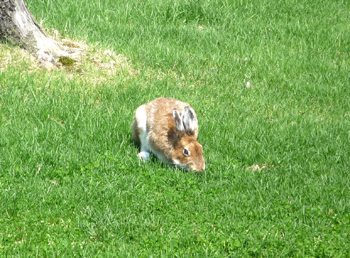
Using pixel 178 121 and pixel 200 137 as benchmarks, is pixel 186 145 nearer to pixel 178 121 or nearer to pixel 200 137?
pixel 178 121

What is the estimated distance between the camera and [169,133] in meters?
5.75

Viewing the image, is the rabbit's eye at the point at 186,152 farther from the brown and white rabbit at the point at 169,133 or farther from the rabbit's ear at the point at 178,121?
the rabbit's ear at the point at 178,121

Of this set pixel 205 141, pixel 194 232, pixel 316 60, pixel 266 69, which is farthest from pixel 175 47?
pixel 194 232

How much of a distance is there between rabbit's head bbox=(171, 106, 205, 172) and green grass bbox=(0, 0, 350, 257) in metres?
0.14

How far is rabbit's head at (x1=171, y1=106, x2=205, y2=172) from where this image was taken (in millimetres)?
5449

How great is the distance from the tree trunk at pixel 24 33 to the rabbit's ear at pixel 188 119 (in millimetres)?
2907

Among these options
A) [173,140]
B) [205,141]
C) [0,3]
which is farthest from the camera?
[0,3]

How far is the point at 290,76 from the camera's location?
8.32 meters

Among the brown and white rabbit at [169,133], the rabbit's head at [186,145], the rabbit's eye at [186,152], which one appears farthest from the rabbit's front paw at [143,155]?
the rabbit's eye at [186,152]

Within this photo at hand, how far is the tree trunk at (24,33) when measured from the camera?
727cm

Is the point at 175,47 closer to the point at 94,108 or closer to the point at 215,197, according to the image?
the point at 94,108

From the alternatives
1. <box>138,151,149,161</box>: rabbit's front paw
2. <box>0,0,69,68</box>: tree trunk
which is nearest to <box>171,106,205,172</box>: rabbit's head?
<box>138,151,149,161</box>: rabbit's front paw

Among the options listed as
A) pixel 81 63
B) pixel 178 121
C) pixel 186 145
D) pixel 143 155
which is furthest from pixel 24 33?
pixel 186 145

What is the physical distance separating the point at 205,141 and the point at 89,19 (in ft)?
13.3
